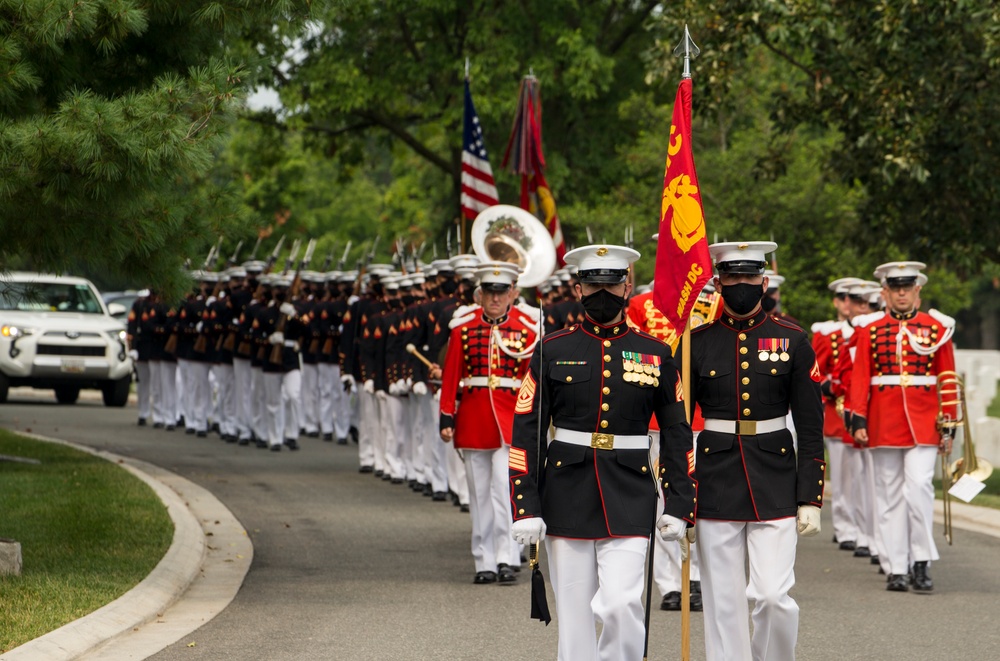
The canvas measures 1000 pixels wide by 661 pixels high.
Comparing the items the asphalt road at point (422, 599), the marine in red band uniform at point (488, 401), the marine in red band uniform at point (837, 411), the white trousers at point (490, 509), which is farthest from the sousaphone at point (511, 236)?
the marine in red band uniform at point (837, 411)

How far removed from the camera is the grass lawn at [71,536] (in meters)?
9.07

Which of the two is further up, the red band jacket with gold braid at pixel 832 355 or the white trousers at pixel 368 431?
the red band jacket with gold braid at pixel 832 355

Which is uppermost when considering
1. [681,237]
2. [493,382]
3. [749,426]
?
[681,237]

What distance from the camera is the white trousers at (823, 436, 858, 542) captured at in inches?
540

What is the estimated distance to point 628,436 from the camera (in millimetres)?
7031

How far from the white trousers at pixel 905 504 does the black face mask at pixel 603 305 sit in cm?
493

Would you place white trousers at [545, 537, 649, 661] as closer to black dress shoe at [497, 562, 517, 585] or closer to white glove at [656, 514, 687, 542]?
white glove at [656, 514, 687, 542]

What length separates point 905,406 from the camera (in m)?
11.3

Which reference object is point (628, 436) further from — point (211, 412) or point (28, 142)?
point (211, 412)

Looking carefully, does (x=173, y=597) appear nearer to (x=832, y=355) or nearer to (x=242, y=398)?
(x=832, y=355)

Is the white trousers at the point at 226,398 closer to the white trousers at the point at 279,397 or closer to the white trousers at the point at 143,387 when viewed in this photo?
the white trousers at the point at 279,397

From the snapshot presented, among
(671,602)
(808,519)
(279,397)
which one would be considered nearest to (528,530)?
(808,519)

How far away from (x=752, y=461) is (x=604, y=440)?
3.04 ft

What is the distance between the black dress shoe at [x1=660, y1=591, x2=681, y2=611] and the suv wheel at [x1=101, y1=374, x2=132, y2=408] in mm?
19285
